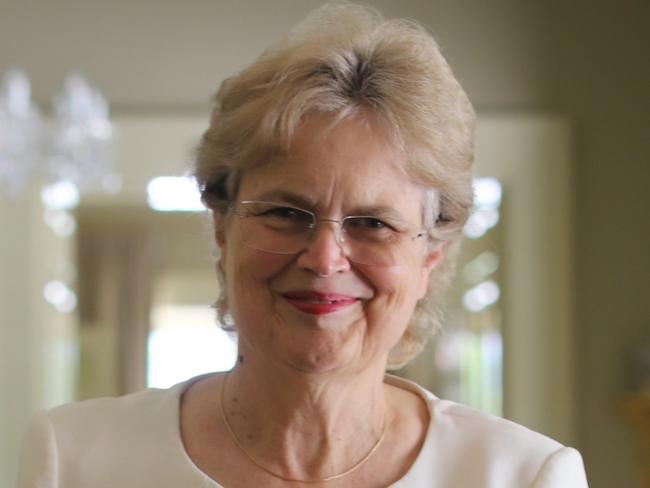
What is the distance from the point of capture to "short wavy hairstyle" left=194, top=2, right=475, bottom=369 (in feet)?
4.63

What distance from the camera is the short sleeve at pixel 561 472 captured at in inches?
57.6

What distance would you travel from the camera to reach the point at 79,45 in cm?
370

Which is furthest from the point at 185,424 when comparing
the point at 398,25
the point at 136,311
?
the point at 136,311

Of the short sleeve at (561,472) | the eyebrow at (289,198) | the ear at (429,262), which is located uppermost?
the eyebrow at (289,198)

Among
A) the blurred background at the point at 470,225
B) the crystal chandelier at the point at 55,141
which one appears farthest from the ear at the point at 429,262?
the blurred background at the point at 470,225

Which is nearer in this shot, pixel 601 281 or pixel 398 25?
pixel 398 25

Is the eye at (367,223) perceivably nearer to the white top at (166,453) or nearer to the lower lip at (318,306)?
the lower lip at (318,306)

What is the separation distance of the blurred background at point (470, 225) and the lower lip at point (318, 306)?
216cm

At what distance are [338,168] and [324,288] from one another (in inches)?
5.7

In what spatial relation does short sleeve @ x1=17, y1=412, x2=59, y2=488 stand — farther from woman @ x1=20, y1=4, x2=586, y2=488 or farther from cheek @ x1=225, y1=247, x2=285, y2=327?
cheek @ x1=225, y1=247, x2=285, y2=327

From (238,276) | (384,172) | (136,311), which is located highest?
(384,172)

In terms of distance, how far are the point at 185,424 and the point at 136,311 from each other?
2.07 meters

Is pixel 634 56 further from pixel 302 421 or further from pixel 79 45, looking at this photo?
pixel 302 421

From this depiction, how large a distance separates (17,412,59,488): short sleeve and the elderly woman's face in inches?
11.8
